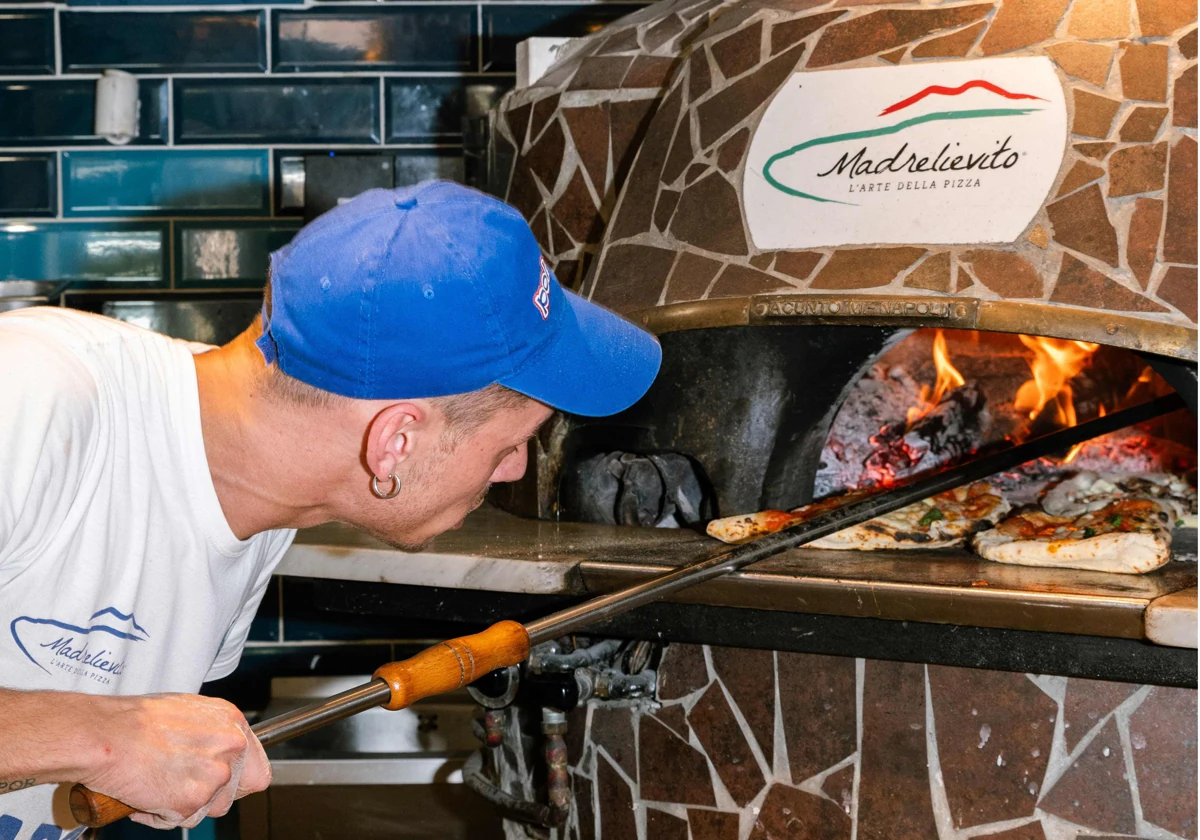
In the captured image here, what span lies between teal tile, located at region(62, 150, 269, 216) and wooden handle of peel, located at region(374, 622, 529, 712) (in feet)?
9.39

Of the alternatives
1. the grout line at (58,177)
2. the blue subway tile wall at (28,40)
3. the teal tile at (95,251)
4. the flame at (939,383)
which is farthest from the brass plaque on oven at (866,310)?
the blue subway tile wall at (28,40)

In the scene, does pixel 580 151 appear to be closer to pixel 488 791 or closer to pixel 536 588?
pixel 536 588

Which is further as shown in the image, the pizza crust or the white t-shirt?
the pizza crust

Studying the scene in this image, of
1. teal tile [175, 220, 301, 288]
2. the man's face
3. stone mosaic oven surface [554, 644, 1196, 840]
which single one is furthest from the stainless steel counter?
teal tile [175, 220, 301, 288]

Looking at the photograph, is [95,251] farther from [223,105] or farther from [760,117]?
[760,117]

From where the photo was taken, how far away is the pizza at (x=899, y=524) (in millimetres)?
2482

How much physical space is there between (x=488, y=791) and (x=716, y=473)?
2.94 feet

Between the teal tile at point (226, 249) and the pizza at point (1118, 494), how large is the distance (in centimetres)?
256

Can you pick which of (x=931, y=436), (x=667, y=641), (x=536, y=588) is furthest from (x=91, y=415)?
(x=931, y=436)

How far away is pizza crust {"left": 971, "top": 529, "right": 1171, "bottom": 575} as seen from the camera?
215cm

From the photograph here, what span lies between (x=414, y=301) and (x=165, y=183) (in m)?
3.10

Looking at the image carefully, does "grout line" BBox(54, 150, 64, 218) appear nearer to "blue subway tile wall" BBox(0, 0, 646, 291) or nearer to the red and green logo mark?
"blue subway tile wall" BBox(0, 0, 646, 291)

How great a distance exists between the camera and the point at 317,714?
3.99ft

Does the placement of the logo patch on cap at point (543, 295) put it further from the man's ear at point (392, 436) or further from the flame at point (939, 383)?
the flame at point (939, 383)
